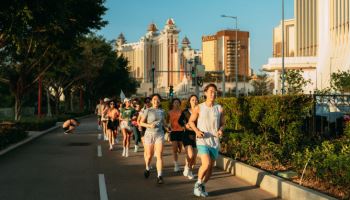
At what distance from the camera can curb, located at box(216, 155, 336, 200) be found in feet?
25.2

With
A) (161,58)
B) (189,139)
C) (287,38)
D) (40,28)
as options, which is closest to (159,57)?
(161,58)

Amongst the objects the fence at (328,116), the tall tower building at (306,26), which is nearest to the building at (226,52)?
the tall tower building at (306,26)

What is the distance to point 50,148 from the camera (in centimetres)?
1861

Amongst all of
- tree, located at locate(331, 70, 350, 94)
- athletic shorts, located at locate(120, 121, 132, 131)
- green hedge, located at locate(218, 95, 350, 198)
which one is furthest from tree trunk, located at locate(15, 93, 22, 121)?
tree, located at locate(331, 70, 350, 94)

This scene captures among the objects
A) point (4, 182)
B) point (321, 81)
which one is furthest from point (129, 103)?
point (321, 81)

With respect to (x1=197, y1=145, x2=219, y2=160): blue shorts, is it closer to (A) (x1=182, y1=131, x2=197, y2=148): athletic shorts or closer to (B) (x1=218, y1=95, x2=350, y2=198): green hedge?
(B) (x1=218, y1=95, x2=350, y2=198): green hedge

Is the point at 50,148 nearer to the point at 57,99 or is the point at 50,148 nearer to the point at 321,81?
the point at 57,99

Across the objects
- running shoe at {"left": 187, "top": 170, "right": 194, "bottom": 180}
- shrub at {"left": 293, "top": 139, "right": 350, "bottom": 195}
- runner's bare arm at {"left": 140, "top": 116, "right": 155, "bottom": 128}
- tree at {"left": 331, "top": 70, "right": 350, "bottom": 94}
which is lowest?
running shoe at {"left": 187, "top": 170, "right": 194, "bottom": 180}

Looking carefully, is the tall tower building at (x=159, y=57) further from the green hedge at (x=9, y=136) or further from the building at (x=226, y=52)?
the green hedge at (x=9, y=136)

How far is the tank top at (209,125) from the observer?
8406mm

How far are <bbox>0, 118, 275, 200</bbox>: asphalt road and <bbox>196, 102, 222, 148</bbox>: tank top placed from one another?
0.96 m

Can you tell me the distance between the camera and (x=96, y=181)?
34.3 ft

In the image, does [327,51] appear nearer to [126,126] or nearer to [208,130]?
[126,126]

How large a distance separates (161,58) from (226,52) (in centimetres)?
2734
